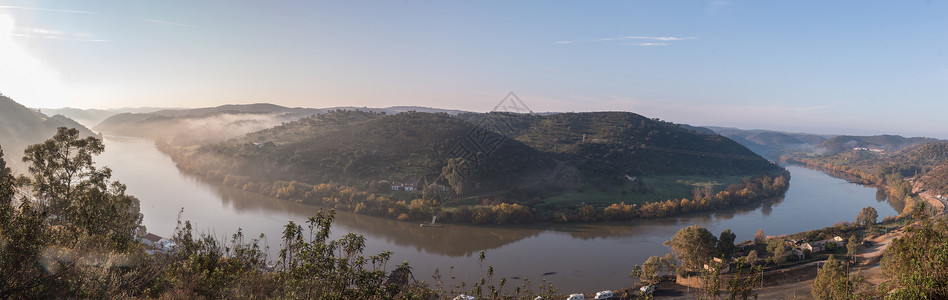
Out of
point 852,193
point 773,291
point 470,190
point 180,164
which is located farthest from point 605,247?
point 852,193

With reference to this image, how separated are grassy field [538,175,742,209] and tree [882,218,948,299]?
34986 millimetres

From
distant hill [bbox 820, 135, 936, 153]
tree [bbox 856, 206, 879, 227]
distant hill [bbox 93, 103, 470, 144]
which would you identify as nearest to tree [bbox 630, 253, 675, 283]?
tree [bbox 856, 206, 879, 227]

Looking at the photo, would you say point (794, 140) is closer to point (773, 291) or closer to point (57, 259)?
point (773, 291)

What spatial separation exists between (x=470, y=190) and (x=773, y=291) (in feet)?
89.5

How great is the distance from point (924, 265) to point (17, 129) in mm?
71983

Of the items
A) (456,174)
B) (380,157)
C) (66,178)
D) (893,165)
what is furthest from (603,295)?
(893,165)

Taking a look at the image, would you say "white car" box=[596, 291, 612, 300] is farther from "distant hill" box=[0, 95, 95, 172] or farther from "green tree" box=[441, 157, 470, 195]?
"distant hill" box=[0, 95, 95, 172]

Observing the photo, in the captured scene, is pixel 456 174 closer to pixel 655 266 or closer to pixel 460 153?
pixel 460 153

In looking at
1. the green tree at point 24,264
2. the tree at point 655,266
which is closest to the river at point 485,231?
the tree at point 655,266

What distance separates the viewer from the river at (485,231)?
2591 centimetres

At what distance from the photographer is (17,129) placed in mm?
46312

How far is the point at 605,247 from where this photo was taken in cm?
3141

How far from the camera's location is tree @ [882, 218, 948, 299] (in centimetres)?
579

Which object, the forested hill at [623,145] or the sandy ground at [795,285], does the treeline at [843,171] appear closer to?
the forested hill at [623,145]
